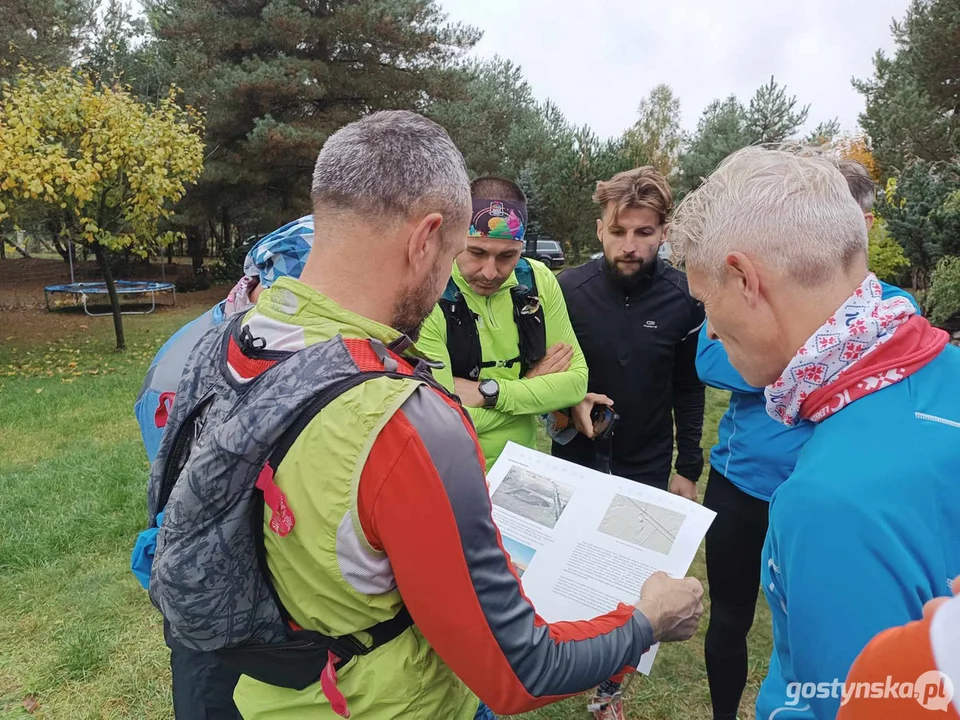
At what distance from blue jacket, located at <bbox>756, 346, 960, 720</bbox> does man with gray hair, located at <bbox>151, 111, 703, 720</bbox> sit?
1.56ft

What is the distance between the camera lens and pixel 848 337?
102 cm

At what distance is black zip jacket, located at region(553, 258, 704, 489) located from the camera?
2.82m

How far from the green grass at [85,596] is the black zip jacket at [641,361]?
112 centimetres

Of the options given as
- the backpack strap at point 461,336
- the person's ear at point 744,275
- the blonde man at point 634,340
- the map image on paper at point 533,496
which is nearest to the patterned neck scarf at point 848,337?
the person's ear at point 744,275

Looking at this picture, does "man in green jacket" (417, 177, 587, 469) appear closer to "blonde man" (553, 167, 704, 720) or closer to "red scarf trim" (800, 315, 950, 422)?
"blonde man" (553, 167, 704, 720)

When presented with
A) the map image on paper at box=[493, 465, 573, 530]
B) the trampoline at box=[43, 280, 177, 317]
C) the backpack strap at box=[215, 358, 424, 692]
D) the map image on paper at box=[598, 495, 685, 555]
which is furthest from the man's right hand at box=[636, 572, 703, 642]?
the trampoline at box=[43, 280, 177, 317]

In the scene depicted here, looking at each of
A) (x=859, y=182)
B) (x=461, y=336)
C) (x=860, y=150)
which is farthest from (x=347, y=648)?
(x=860, y=150)

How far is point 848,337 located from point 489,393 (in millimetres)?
1515

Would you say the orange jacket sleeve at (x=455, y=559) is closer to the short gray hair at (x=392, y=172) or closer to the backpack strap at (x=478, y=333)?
the short gray hair at (x=392, y=172)

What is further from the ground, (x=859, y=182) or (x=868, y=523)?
(x=859, y=182)

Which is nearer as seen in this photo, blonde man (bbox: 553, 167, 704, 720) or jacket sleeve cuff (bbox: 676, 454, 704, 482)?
blonde man (bbox: 553, 167, 704, 720)

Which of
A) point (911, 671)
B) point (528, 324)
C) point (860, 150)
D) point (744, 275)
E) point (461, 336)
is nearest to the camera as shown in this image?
point (911, 671)

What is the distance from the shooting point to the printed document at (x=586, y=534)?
5.27 ft

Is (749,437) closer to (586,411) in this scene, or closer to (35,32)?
(586,411)
